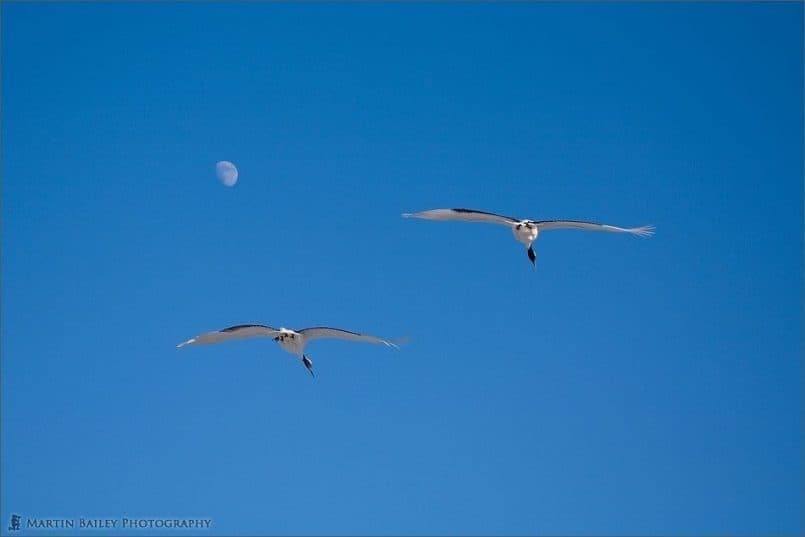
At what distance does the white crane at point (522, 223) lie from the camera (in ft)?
155

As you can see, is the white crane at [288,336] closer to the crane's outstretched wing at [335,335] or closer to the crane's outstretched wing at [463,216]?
the crane's outstretched wing at [335,335]

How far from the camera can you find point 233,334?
47.7 meters

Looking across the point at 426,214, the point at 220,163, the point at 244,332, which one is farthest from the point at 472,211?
the point at 220,163

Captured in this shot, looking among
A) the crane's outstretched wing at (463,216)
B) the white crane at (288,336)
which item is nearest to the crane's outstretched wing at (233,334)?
the white crane at (288,336)

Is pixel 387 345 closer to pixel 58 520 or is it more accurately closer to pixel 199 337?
pixel 199 337

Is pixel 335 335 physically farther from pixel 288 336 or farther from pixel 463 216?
pixel 463 216

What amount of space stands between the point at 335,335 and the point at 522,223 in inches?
248

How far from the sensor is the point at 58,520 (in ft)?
165

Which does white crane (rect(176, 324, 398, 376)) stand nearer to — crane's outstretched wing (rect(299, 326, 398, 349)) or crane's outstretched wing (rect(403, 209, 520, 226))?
crane's outstretched wing (rect(299, 326, 398, 349))

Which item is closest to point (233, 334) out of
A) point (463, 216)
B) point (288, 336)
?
point (288, 336)

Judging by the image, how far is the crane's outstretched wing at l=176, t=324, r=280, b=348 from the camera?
46812mm

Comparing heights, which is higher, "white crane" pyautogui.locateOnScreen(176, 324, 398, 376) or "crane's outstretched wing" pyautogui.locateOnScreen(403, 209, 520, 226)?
"crane's outstretched wing" pyautogui.locateOnScreen(403, 209, 520, 226)

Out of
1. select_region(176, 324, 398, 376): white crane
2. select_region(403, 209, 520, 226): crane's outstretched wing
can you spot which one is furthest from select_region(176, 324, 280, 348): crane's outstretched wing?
select_region(403, 209, 520, 226): crane's outstretched wing

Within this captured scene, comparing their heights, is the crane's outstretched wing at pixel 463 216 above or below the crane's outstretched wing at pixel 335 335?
above
